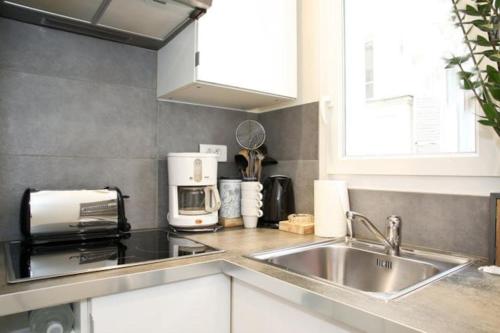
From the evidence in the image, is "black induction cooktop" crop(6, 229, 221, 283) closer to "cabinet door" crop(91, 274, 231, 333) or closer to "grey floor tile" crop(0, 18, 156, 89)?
"cabinet door" crop(91, 274, 231, 333)

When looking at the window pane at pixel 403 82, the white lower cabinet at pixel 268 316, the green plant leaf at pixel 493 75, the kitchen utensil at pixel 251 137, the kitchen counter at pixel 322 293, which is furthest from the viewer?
the kitchen utensil at pixel 251 137

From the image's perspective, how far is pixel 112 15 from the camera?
1154 millimetres

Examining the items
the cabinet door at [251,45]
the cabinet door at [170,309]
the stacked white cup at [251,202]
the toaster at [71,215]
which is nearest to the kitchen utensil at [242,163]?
the stacked white cup at [251,202]

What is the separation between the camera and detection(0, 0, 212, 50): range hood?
3.55 feet

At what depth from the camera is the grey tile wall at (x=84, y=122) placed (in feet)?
3.83

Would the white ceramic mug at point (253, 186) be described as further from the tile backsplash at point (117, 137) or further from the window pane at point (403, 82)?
the window pane at point (403, 82)

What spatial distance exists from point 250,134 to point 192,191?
468 millimetres

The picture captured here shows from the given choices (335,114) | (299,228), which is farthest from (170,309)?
(335,114)

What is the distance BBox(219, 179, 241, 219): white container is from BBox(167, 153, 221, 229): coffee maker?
0.30 ft

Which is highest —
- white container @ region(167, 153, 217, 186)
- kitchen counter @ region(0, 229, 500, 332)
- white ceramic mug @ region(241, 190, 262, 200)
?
white container @ region(167, 153, 217, 186)

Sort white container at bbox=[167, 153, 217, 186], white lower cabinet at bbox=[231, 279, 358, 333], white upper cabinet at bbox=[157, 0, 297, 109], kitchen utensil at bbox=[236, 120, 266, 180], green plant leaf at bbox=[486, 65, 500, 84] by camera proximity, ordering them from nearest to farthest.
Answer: white lower cabinet at bbox=[231, 279, 358, 333] < green plant leaf at bbox=[486, 65, 500, 84] < white upper cabinet at bbox=[157, 0, 297, 109] < white container at bbox=[167, 153, 217, 186] < kitchen utensil at bbox=[236, 120, 266, 180]

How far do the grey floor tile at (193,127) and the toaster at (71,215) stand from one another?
366mm

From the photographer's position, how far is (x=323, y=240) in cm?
123

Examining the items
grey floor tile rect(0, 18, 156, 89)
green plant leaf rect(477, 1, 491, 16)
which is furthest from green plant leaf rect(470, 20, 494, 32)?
grey floor tile rect(0, 18, 156, 89)
